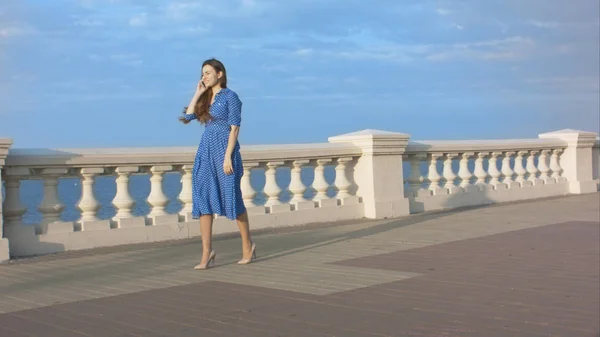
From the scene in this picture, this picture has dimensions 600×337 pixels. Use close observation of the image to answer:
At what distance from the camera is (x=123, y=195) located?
32.6ft

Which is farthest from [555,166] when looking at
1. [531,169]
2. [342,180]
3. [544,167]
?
[342,180]

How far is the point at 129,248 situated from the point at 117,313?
3664 millimetres

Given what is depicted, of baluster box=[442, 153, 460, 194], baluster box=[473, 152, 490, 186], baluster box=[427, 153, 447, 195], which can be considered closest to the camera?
baluster box=[427, 153, 447, 195]

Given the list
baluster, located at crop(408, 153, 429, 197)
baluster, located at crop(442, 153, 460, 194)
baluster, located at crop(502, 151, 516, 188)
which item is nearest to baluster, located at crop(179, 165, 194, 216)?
baluster, located at crop(408, 153, 429, 197)

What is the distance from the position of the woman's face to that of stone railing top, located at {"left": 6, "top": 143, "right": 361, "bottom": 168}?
2.18 meters

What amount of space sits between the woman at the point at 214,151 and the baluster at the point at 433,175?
6.69m

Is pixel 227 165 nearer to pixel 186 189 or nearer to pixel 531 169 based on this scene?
pixel 186 189

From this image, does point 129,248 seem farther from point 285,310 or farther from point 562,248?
point 562,248

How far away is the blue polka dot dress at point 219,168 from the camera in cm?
809

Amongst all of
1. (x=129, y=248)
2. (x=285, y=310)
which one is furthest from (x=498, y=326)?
(x=129, y=248)

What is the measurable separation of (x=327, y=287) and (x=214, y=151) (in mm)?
1988

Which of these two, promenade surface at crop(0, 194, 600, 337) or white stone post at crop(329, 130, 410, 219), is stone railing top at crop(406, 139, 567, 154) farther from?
promenade surface at crop(0, 194, 600, 337)

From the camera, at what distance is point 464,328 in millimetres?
5441

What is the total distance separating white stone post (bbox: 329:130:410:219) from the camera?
41.4ft
